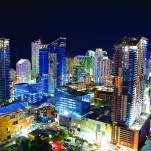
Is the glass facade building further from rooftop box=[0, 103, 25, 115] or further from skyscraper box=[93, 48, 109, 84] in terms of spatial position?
skyscraper box=[93, 48, 109, 84]

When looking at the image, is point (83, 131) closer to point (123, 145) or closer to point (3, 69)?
point (123, 145)

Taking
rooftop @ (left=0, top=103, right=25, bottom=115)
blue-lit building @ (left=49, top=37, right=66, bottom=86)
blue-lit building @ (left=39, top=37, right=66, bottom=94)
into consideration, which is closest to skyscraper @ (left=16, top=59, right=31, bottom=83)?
blue-lit building @ (left=39, top=37, right=66, bottom=94)

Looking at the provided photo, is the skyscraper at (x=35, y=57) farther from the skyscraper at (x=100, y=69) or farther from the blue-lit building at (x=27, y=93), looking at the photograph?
the blue-lit building at (x=27, y=93)

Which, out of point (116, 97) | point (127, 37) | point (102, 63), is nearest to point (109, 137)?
point (116, 97)

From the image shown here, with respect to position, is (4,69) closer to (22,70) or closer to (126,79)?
(22,70)

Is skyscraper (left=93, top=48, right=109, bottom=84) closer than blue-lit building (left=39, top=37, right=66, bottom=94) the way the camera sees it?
→ No

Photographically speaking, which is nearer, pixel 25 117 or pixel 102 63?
pixel 25 117

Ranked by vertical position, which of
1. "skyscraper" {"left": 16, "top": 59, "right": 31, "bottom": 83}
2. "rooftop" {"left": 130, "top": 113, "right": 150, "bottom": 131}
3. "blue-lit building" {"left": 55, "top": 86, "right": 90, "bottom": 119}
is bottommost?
"rooftop" {"left": 130, "top": 113, "right": 150, "bottom": 131}
